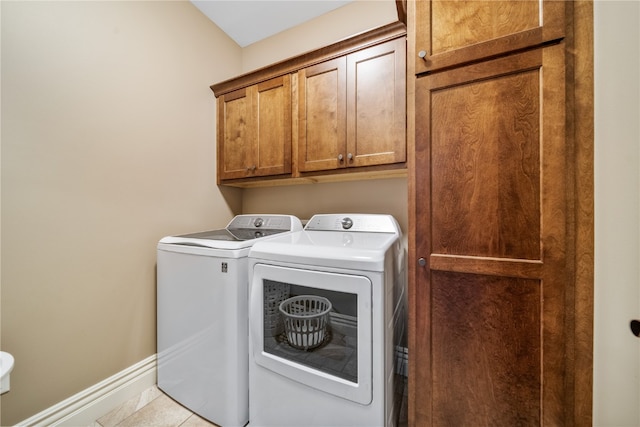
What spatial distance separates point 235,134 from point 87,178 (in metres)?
0.99

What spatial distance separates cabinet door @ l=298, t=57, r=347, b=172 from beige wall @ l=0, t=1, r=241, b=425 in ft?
2.92

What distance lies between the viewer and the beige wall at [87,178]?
1.11 metres

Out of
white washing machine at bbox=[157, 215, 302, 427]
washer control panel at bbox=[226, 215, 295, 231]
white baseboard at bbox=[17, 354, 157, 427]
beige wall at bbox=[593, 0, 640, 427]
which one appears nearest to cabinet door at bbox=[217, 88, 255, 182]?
washer control panel at bbox=[226, 215, 295, 231]

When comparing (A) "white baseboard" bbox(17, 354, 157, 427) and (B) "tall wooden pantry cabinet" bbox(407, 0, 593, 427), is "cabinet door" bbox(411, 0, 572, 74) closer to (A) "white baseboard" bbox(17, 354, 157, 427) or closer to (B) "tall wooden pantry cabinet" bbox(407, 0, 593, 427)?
(B) "tall wooden pantry cabinet" bbox(407, 0, 593, 427)

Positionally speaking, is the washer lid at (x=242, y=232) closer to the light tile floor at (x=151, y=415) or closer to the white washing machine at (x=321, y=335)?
the white washing machine at (x=321, y=335)

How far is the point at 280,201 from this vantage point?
7.41 feet

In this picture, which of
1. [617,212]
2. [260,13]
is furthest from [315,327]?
[260,13]

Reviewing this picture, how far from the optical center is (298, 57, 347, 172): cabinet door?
1.59 meters

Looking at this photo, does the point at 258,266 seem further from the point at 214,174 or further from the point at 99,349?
the point at 214,174

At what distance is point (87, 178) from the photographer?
52.2 inches

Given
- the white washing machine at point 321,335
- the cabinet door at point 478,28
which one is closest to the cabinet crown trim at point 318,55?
the cabinet door at point 478,28

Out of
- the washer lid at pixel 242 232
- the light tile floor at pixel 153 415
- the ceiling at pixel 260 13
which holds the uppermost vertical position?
the ceiling at pixel 260 13

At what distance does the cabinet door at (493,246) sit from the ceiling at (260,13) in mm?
1507

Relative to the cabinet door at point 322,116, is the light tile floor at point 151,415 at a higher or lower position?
lower
